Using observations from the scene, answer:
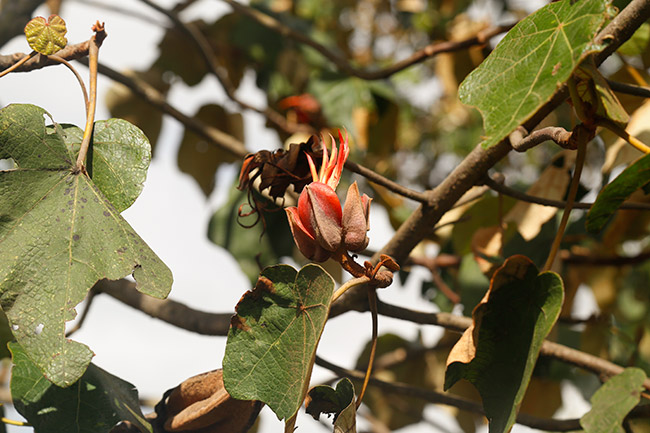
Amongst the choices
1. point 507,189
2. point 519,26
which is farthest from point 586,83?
point 507,189

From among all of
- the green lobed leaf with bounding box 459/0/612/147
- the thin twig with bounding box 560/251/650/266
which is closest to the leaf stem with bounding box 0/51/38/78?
the green lobed leaf with bounding box 459/0/612/147

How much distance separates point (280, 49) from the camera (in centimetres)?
129

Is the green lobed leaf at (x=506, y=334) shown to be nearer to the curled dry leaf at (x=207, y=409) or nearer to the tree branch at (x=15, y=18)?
the curled dry leaf at (x=207, y=409)

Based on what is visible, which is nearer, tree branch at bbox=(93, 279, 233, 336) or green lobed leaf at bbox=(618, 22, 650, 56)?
tree branch at bbox=(93, 279, 233, 336)

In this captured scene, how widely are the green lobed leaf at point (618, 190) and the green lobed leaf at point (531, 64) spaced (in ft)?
0.27

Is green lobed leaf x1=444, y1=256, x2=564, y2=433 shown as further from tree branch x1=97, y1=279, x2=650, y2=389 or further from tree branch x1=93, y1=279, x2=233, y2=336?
tree branch x1=93, y1=279, x2=233, y2=336

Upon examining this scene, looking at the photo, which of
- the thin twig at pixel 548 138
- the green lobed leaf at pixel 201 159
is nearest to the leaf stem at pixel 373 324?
the thin twig at pixel 548 138

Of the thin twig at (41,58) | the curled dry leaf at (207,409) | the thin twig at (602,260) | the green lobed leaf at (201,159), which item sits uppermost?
the thin twig at (602,260)

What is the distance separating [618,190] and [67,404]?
1.42ft

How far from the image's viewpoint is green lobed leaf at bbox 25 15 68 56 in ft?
1.45

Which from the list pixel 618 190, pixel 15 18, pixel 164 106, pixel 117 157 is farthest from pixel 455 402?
pixel 15 18

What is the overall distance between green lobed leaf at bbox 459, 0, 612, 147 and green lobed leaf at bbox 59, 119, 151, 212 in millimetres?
240

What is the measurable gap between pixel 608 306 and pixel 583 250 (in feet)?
0.35

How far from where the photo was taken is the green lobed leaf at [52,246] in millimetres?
385
